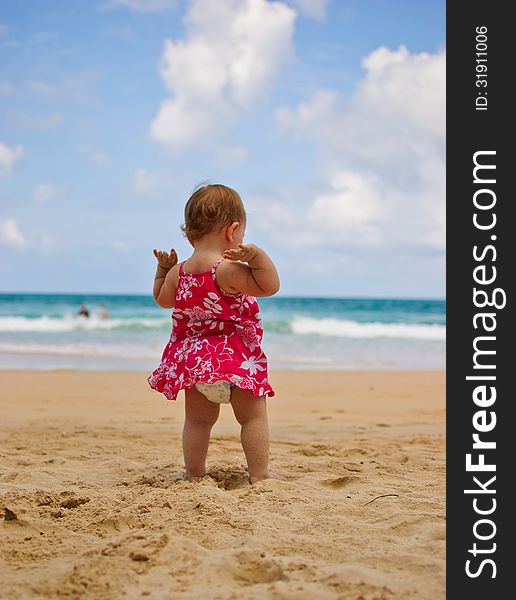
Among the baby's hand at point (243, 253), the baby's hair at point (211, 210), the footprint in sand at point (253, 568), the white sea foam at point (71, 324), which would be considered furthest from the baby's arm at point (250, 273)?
the white sea foam at point (71, 324)

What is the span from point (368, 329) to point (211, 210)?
2078 cm

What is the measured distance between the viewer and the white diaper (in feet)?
11.6

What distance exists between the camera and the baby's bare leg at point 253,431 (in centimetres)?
359

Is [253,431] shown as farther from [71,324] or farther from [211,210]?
[71,324]

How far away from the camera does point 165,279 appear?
382 centimetres

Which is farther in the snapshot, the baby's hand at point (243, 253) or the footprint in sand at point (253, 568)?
the baby's hand at point (243, 253)

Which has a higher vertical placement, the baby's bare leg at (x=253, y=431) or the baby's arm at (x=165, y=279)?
the baby's arm at (x=165, y=279)

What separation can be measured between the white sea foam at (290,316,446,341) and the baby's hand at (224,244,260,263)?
57.9 ft

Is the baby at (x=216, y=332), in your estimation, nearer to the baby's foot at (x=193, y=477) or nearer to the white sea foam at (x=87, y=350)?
the baby's foot at (x=193, y=477)

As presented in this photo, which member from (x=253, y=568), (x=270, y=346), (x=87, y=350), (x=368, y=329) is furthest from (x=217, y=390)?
(x=368, y=329)

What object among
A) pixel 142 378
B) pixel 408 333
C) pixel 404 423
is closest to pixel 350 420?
pixel 404 423

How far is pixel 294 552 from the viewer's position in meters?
2.45

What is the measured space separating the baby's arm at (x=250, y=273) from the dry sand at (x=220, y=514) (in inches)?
36.9

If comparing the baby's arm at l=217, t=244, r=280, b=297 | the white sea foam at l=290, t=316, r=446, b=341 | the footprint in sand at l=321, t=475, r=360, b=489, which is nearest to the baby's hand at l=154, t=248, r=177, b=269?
the baby's arm at l=217, t=244, r=280, b=297
